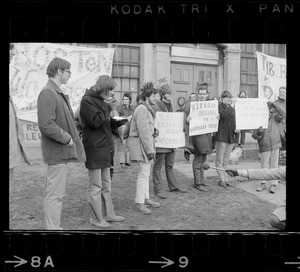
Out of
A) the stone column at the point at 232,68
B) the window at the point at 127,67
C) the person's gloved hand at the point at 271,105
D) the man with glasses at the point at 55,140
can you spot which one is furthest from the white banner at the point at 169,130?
the window at the point at 127,67

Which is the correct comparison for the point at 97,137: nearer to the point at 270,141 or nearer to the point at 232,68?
the point at 270,141

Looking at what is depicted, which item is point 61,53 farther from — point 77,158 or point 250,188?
point 250,188

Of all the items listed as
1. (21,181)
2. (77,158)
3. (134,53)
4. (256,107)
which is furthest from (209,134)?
(134,53)

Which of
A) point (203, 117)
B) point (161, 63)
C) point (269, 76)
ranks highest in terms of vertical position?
point (161, 63)

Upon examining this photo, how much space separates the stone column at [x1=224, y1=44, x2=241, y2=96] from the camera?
6.98m

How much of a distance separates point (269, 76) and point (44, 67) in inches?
164

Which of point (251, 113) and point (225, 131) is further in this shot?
point (225, 131)

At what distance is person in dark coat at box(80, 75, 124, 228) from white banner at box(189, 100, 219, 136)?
1.87 m
